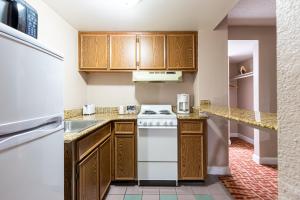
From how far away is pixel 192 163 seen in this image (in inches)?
Answer: 112

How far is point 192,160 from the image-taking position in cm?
285

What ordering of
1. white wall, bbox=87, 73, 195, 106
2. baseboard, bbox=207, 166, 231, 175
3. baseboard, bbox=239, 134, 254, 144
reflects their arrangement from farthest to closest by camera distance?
baseboard, bbox=239, 134, 254, 144 → white wall, bbox=87, 73, 195, 106 → baseboard, bbox=207, 166, 231, 175

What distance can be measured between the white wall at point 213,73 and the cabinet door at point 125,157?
3.83 ft

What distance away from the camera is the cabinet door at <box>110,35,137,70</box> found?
3.24m

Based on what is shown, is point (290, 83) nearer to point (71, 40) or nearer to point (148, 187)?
point (148, 187)

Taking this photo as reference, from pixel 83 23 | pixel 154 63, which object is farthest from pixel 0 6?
pixel 154 63

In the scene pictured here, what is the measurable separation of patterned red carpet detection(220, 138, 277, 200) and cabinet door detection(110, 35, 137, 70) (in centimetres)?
215

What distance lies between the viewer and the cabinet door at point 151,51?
324 centimetres

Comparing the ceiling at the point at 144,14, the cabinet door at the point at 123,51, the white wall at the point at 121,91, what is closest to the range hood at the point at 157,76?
the cabinet door at the point at 123,51

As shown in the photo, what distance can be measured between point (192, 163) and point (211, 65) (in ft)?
4.74

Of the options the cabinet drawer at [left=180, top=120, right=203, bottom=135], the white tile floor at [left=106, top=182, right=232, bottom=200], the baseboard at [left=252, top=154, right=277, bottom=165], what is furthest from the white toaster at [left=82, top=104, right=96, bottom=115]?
the baseboard at [left=252, top=154, right=277, bottom=165]

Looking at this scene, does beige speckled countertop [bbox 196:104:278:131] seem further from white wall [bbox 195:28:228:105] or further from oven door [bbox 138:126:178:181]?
white wall [bbox 195:28:228:105]

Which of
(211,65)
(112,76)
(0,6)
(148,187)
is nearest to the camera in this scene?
(0,6)

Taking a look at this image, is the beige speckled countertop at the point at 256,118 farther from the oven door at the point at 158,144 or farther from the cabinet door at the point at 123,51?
the cabinet door at the point at 123,51
